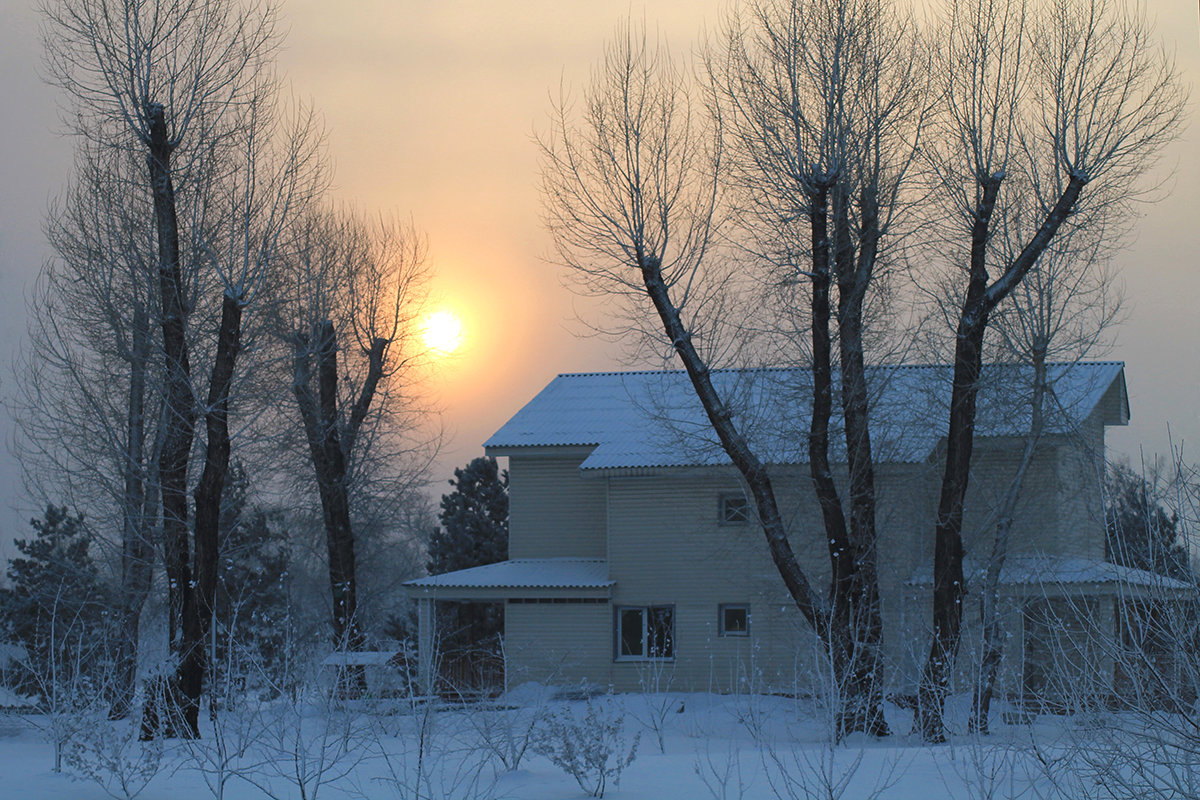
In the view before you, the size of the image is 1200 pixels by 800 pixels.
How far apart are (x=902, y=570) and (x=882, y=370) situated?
5545 mm

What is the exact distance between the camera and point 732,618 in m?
25.4

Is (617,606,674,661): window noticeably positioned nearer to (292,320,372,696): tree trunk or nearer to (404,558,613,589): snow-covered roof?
(404,558,613,589): snow-covered roof

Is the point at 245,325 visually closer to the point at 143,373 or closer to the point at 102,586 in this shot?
the point at 143,373

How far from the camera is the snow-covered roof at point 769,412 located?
19.8 metres

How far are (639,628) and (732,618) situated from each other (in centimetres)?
211

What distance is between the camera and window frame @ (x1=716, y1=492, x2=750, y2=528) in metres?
25.4

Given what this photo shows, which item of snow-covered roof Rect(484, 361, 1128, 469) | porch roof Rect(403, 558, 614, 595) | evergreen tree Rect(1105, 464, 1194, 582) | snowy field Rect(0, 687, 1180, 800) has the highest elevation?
snow-covered roof Rect(484, 361, 1128, 469)

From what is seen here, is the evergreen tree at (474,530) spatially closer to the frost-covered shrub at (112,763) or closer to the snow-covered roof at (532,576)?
the snow-covered roof at (532,576)

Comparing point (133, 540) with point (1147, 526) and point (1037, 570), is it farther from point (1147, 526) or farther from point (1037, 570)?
point (1147, 526)

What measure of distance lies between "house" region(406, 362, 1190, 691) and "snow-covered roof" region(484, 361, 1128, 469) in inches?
3.0

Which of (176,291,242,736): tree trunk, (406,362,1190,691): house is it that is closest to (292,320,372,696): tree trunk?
(406,362,1190,691): house

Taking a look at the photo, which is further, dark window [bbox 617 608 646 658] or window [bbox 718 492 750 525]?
dark window [bbox 617 608 646 658]

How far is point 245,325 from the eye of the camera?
16.8m

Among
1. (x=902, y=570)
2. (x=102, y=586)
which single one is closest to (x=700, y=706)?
(x=902, y=570)
